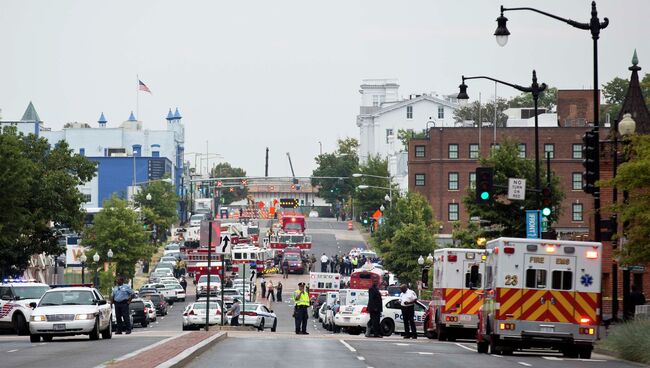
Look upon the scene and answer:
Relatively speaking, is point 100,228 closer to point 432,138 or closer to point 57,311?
point 432,138

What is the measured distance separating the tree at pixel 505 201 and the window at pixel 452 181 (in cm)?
5165

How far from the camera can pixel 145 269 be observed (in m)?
118

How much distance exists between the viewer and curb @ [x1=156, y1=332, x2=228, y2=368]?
74.3 feet

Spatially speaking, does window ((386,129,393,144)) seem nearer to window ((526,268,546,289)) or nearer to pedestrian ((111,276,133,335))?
pedestrian ((111,276,133,335))

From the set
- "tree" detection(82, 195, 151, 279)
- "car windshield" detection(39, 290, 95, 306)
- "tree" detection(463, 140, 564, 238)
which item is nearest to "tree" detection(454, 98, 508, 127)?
"tree" detection(82, 195, 151, 279)

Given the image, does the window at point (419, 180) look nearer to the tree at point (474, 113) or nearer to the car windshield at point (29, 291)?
the tree at point (474, 113)

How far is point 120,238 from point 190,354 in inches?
3018

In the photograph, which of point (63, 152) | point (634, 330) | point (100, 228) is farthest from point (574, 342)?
point (100, 228)

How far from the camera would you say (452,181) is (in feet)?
398

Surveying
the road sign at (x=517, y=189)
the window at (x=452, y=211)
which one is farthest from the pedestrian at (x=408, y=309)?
the window at (x=452, y=211)

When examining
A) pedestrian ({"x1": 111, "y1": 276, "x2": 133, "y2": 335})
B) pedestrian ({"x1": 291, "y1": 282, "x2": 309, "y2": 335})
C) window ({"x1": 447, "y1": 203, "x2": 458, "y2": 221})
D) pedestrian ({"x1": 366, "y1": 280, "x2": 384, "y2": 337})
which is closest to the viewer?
pedestrian ({"x1": 111, "y1": 276, "x2": 133, "y2": 335})

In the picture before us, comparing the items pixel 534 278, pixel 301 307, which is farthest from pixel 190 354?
pixel 301 307

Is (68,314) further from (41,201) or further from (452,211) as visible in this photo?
(452,211)

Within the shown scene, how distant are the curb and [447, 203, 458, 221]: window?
8771cm
